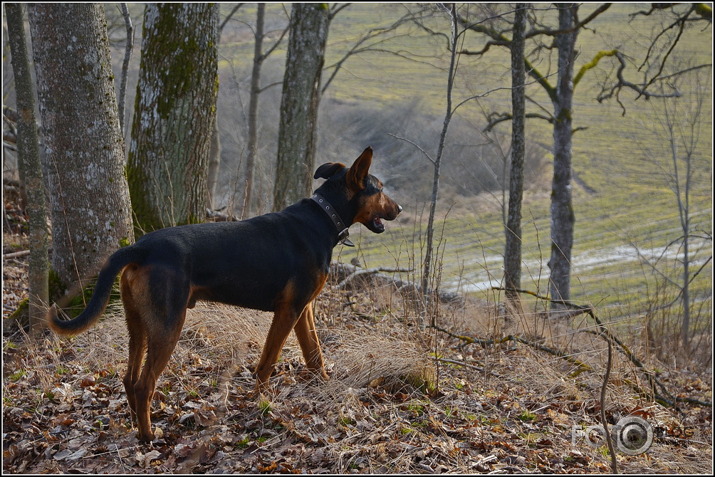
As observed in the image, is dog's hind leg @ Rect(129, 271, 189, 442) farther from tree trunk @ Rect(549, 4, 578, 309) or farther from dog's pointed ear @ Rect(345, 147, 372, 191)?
tree trunk @ Rect(549, 4, 578, 309)

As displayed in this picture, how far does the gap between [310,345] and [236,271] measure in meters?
1.25

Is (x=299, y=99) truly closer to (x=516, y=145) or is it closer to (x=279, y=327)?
(x=516, y=145)

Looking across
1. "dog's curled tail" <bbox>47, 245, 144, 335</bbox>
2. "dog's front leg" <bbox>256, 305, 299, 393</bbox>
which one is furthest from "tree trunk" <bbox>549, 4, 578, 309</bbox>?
"dog's curled tail" <bbox>47, 245, 144, 335</bbox>

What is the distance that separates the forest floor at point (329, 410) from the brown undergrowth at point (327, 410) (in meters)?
0.01

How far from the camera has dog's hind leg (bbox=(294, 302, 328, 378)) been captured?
527 centimetres

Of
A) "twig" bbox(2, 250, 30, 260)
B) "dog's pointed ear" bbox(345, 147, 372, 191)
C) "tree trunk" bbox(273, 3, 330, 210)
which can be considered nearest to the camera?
"dog's pointed ear" bbox(345, 147, 372, 191)

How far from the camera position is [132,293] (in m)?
4.12

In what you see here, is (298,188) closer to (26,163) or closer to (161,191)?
(161,191)

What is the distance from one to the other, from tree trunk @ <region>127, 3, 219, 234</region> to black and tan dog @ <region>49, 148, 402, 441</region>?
9.84ft

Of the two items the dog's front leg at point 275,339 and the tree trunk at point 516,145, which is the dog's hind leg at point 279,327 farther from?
the tree trunk at point 516,145

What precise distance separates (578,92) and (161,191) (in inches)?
1546

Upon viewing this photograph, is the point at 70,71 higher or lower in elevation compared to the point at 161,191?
higher

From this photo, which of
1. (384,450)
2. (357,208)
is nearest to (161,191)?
(357,208)

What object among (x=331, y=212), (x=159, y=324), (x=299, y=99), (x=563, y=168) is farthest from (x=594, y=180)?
(x=159, y=324)
